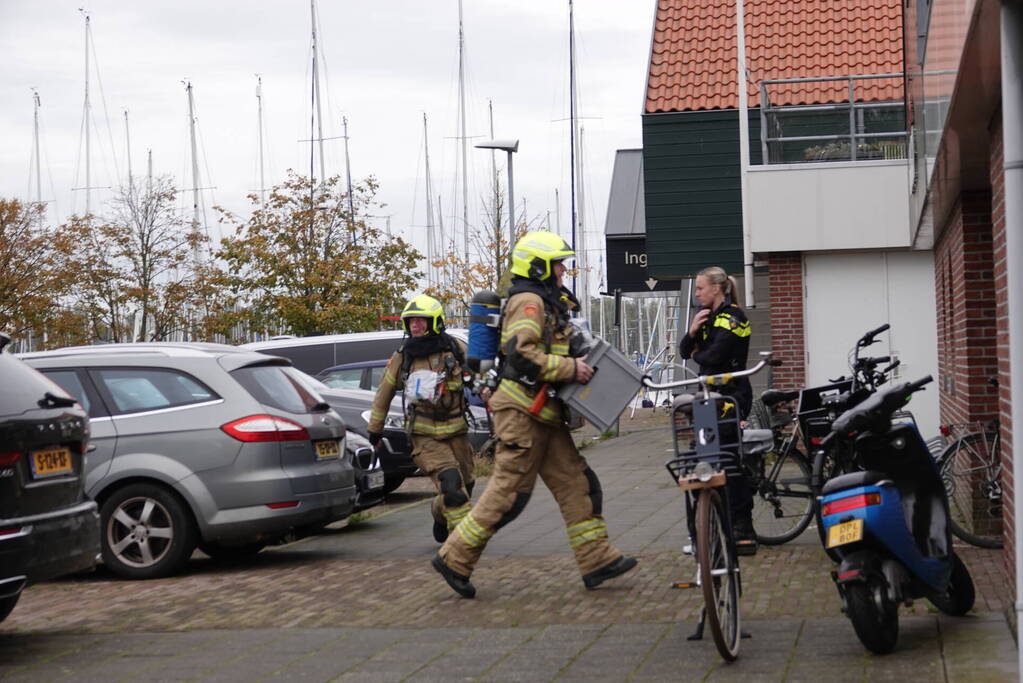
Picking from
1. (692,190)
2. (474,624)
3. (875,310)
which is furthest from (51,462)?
(692,190)

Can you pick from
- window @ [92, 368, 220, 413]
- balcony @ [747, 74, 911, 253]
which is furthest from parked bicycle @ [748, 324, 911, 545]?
balcony @ [747, 74, 911, 253]

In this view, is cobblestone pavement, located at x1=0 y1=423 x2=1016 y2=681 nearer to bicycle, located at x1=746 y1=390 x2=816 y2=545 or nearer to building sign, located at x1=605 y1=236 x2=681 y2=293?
bicycle, located at x1=746 y1=390 x2=816 y2=545

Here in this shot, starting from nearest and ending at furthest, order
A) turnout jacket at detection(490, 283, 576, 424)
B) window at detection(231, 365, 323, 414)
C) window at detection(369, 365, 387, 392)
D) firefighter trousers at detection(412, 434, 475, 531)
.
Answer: turnout jacket at detection(490, 283, 576, 424) < firefighter trousers at detection(412, 434, 475, 531) < window at detection(231, 365, 323, 414) < window at detection(369, 365, 387, 392)

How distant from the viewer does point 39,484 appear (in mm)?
6875

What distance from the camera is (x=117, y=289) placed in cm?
3800

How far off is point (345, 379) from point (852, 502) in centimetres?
1253

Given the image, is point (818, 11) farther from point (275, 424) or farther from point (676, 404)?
point (676, 404)

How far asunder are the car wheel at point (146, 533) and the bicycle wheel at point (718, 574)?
4.61 m

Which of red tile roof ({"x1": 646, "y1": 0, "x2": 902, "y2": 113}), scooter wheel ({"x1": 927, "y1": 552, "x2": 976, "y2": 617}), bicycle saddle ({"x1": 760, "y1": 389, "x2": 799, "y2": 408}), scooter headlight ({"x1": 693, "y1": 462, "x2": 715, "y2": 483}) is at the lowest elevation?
scooter wheel ({"x1": 927, "y1": 552, "x2": 976, "y2": 617})

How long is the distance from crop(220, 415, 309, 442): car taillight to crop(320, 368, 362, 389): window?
321 inches

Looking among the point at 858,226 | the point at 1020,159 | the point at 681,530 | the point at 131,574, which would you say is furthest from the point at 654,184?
the point at 1020,159

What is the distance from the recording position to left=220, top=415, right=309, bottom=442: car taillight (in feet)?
32.0

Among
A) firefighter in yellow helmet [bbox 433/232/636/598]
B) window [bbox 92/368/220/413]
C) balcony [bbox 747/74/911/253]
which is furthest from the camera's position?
balcony [bbox 747/74/911/253]

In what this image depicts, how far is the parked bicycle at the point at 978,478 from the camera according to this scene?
905cm
